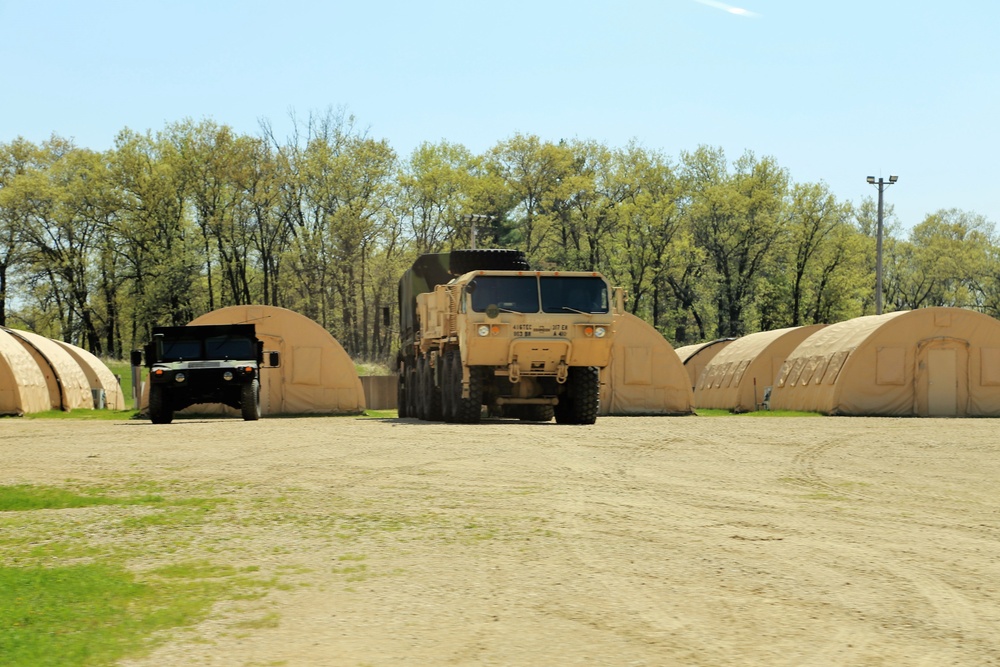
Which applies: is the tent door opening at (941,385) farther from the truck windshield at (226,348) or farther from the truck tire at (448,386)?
the truck windshield at (226,348)

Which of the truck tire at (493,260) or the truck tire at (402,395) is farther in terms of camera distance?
the truck tire at (402,395)

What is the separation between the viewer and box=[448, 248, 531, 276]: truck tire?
30.1 meters

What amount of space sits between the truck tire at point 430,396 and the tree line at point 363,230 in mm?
41051

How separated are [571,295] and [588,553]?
1877cm

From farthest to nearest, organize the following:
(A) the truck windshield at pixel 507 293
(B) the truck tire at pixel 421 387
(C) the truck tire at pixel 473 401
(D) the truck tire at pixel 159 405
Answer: (B) the truck tire at pixel 421 387 < (D) the truck tire at pixel 159 405 < (C) the truck tire at pixel 473 401 < (A) the truck windshield at pixel 507 293

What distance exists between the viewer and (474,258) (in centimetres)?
3056

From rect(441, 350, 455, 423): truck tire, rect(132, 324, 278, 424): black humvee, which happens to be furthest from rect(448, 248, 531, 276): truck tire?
rect(132, 324, 278, 424): black humvee

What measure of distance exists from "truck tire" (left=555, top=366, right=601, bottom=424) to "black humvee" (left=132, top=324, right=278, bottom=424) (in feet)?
26.7

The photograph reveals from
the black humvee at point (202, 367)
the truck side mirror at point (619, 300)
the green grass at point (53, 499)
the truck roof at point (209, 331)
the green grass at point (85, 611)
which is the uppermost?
the truck side mirror at point (619, 300)

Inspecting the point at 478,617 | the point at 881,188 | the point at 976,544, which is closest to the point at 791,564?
the point at 976,544

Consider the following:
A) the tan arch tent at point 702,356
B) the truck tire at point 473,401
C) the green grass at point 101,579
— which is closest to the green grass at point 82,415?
the truck tire at point 473,401

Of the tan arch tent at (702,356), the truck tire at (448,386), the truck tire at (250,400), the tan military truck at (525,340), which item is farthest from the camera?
the tan arch tent at (702,356)

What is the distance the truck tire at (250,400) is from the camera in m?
30.9

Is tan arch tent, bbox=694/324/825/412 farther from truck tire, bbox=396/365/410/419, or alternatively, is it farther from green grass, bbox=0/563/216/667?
green grass, bbox=0/563/216/667
